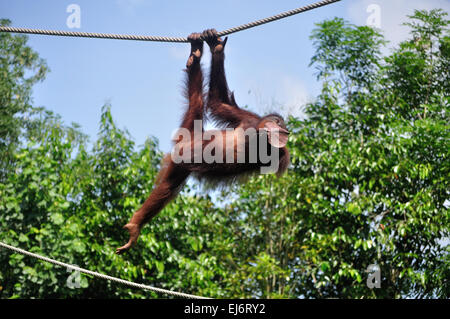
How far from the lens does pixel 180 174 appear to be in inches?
183

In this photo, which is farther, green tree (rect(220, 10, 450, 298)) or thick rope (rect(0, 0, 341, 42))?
green tree (rect(220, 10, 450, 298))

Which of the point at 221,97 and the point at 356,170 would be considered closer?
the point at 221,97

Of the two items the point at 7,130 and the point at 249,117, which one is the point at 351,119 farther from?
the point at 7,130

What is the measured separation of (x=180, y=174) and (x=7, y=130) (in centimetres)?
1079

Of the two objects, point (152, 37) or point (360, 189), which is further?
point (360, 189)

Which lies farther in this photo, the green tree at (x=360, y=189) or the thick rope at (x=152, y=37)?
the green tree at (x=360, y=189)

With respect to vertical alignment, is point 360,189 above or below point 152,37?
below
